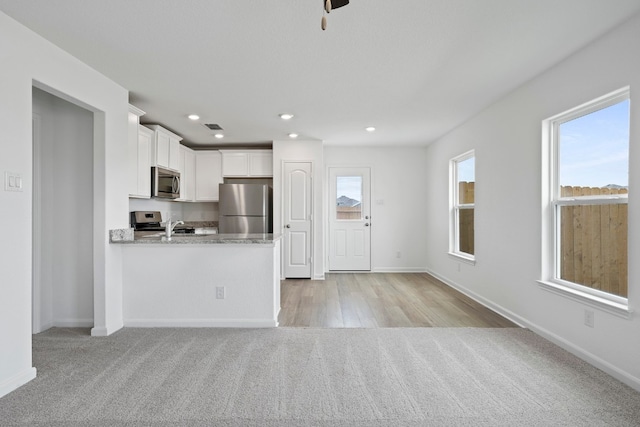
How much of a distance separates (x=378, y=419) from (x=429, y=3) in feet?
7.45

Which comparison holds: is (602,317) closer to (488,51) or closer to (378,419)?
(378,419)

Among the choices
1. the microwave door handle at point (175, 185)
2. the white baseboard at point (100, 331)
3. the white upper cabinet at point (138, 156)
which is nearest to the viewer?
the white baseboard at point (100, 331)

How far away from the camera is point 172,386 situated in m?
2.17

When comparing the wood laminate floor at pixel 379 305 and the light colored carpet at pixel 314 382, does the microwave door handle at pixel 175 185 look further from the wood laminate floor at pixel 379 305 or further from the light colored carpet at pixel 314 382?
the light colored carpet at pixel 314 382

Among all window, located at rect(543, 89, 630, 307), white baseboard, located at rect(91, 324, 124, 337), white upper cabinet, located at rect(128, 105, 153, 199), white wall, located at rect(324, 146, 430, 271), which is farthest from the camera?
white wall, located at rect(324, 146, 430, 271)

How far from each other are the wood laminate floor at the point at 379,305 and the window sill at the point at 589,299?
0.64 metres

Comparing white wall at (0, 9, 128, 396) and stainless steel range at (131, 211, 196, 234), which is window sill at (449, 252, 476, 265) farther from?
white wall at (0, 9, 128, 396)

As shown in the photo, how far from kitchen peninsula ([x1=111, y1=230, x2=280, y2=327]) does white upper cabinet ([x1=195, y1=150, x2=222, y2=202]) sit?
2.72m

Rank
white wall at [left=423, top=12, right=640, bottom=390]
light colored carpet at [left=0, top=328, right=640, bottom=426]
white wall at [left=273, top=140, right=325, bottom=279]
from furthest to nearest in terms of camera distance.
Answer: white wall at [left=273, top=140, right=325, bottom=279] < white wall at [left=423, top=12, right=640, bottom=390] < light colored carpet at [left=0, top=328, right=640, bottom=426]

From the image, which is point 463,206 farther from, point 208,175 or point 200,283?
point 208,175

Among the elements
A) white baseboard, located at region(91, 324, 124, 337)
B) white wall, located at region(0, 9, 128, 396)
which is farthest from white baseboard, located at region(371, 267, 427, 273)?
white wall, located at region(0, 9, 128, 396)

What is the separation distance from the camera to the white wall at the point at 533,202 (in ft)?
7.11

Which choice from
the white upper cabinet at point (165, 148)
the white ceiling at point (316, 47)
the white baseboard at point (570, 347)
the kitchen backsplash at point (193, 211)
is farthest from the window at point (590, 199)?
the kitchen backsplash at point (193, 211)

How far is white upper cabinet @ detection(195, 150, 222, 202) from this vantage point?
5961 millimetres
